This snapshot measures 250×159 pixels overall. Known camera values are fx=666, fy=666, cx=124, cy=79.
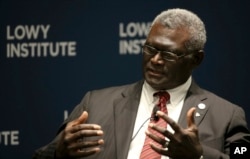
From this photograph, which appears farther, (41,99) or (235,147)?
(41,99)

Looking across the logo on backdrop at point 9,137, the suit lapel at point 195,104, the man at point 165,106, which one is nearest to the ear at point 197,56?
the man at point 165,106

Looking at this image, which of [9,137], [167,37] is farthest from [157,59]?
[9,137]

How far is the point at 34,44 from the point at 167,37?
3.19 feet

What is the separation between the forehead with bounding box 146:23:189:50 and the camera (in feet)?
8.91

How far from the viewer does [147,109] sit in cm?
274

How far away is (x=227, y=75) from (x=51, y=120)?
36.9 inches

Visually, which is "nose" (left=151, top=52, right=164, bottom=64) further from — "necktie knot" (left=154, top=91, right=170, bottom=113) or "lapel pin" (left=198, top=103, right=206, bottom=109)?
"lapel pin" (left=198, top=103, right=206, bottom=109)

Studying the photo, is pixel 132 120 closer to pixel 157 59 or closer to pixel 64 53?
pixel 157 59

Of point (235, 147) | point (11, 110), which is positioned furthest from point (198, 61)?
point (11, 110)

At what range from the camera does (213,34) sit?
3387 mm

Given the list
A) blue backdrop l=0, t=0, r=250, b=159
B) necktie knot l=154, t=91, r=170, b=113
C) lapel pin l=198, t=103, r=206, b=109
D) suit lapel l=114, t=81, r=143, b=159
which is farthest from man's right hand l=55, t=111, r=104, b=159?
blue backdrop l=0, t=0, r=250, b=159

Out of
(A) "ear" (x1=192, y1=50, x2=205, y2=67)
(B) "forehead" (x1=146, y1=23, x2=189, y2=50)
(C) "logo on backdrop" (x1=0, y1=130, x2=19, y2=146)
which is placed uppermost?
Answer: (B) "forehead" (x1=146, y1=23, x2=189, y2=50)

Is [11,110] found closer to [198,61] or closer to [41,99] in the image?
[41,99]

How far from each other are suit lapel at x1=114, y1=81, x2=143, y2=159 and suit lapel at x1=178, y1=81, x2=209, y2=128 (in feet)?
0.65
